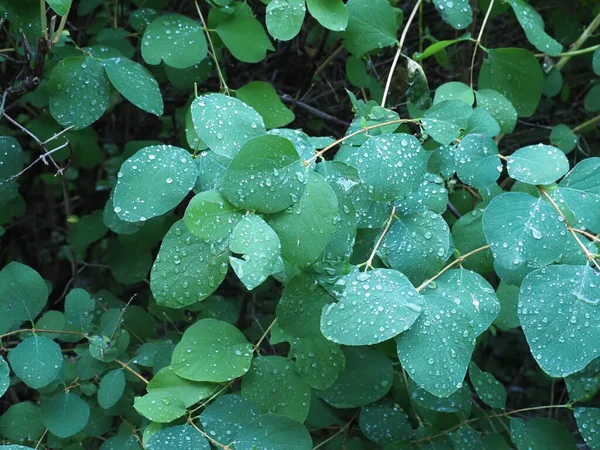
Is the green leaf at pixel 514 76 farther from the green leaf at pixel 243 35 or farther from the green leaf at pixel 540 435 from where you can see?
the green leaf at pixel 540 435

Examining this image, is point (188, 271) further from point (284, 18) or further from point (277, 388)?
point (284, 18)

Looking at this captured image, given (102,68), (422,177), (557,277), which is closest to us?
(557,277)

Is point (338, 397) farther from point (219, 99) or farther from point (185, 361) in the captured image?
point (219, 99)

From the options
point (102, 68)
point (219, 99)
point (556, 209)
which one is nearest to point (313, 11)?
point (219, 99)

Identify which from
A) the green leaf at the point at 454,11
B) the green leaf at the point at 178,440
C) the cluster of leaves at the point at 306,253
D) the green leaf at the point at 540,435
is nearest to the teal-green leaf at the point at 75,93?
the cluster of leaves at the point at 306,253

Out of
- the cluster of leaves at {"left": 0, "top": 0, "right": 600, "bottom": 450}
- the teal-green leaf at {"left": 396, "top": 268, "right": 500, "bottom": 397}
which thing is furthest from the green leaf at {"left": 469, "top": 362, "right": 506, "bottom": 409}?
the teal-green leaf at {"left": 396, "top": 268, "right": 500, "bottom": 397}

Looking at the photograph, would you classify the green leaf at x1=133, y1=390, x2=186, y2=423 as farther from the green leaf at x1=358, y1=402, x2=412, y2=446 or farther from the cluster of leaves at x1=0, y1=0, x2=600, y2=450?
the green leaf at x1=358, y1=402, x2=412, y2=446

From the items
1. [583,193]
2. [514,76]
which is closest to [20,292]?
[583,193]
